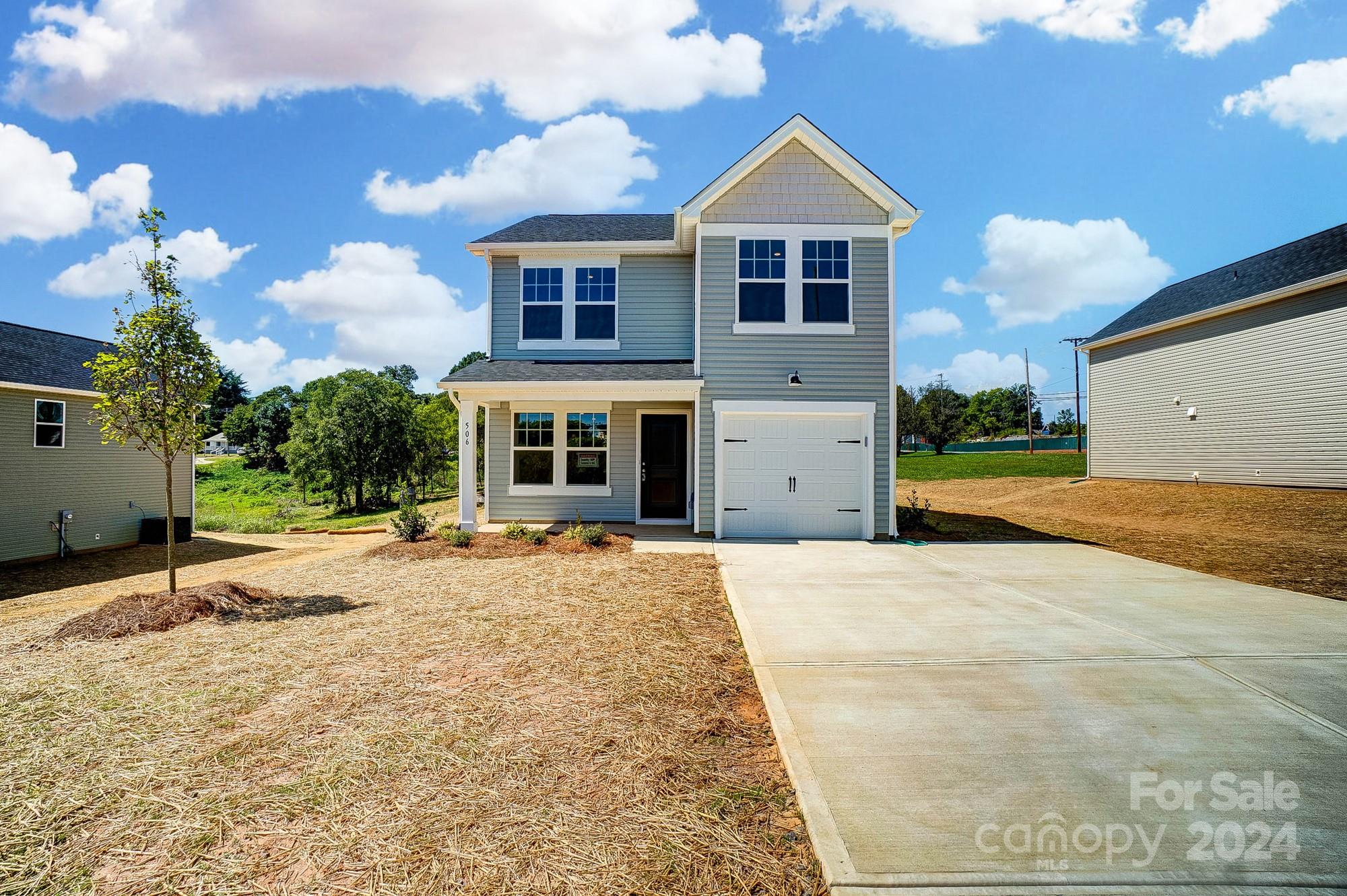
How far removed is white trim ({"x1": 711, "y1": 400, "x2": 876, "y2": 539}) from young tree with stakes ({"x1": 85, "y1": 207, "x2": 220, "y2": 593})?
7.84 meters

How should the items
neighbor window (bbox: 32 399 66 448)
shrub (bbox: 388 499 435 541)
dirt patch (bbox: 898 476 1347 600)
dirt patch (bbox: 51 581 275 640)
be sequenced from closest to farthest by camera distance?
dirt patch (bbox: 51 581 275 640) < dirt patch (bbox: 898 476 1347 600) < shrub (bbox: 388 499 435 541) < neighbor window (bbox: 32 399 66 448)

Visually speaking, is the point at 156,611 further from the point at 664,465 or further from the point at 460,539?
the point at 664,465

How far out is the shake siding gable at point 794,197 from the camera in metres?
12.0

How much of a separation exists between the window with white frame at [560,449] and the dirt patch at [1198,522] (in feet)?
25.4

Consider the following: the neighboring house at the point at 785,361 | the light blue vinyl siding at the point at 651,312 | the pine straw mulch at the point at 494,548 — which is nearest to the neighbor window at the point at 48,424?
the pine straw mulch at the point at 494,548

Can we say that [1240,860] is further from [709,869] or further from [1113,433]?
[1113,433]

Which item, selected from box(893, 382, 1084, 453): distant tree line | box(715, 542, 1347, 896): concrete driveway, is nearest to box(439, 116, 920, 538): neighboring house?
box(715, 542, 1347, 896): concrete driveway

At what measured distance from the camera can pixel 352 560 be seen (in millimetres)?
10047

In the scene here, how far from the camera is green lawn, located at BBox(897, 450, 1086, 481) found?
3055 centimetres

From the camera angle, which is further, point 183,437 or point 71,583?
point 71,583

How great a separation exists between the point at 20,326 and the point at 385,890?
63.0ft

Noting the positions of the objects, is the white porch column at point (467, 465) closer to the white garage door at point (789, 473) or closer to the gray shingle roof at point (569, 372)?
the gray shingle roof at point (569, 372)

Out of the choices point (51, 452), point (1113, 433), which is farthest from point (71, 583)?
point (1113, 433)

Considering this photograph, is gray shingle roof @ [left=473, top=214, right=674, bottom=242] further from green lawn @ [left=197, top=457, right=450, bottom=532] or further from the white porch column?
green lawn @ [left=197, top=457, right=450, bottom=532]
